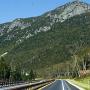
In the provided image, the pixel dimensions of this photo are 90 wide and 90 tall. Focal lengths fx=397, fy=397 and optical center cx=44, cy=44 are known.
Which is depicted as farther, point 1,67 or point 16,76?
point 16,76

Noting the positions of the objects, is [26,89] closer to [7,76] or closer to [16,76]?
[7,76]

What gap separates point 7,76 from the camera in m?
178

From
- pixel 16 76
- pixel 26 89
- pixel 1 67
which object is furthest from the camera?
pixel 16 76

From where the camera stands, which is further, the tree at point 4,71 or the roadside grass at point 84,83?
the tree at point 4,71

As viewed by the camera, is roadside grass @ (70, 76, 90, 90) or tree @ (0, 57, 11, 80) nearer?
roadside grass @ (70, 76, 90, 90)

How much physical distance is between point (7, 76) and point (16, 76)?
65.2ft

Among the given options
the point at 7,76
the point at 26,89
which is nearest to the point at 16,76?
the point at 7,76

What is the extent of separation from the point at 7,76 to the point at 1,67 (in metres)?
5.01

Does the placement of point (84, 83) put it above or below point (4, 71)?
below

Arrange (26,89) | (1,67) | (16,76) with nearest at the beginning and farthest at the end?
(26,89), (1,67), (16,76)

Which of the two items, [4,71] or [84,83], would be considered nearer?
[84,83]

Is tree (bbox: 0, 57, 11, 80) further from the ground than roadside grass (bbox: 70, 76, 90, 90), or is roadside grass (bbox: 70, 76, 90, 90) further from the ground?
tree (bbox: 0, 57, 11, 80)

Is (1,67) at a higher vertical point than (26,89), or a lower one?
higher

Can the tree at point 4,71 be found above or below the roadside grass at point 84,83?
above
